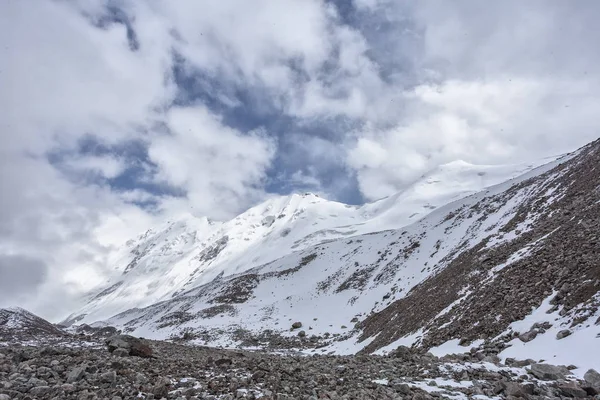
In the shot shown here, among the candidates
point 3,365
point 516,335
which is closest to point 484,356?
point 516,335

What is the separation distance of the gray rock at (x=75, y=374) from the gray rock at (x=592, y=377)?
42.8ft

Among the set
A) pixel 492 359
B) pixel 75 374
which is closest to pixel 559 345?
pixel 492 359

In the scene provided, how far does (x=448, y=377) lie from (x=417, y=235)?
59.2m

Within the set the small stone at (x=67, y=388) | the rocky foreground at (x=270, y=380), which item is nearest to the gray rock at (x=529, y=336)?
the rocky foreground at (x=270, y=380)

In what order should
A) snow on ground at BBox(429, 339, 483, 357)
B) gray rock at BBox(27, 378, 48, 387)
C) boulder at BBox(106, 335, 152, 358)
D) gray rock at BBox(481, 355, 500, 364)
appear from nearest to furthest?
1. gray rock at BBox(27, 378, 48, 387)
2. gray rock at BBox(481, 355, 500, 364)
3. boulder at BBox(106, 335, 152, 358)
4. snow on ground at BBox(429, 339, 483, 357)

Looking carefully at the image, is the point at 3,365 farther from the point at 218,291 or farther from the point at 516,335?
the point at 218,291

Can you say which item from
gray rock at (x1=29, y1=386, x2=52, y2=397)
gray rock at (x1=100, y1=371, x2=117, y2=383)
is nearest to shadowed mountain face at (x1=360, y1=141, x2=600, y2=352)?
gray rock at (x1=100, y1=371, x2=117, y2=383)

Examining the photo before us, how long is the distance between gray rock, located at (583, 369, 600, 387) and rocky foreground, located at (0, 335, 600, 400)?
2 centimetres

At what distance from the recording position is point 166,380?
30.4 feet

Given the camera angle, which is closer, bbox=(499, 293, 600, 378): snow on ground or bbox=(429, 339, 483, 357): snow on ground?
bbox=(499, 293, 600, 378): snow on ground

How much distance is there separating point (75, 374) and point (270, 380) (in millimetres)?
5007

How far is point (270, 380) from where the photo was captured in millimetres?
10258

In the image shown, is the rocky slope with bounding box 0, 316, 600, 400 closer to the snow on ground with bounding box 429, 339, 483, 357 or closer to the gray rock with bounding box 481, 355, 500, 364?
the gray rock with bounding box 481, 355, 500, 364

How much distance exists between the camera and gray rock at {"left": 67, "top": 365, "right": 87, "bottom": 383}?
9.19m
